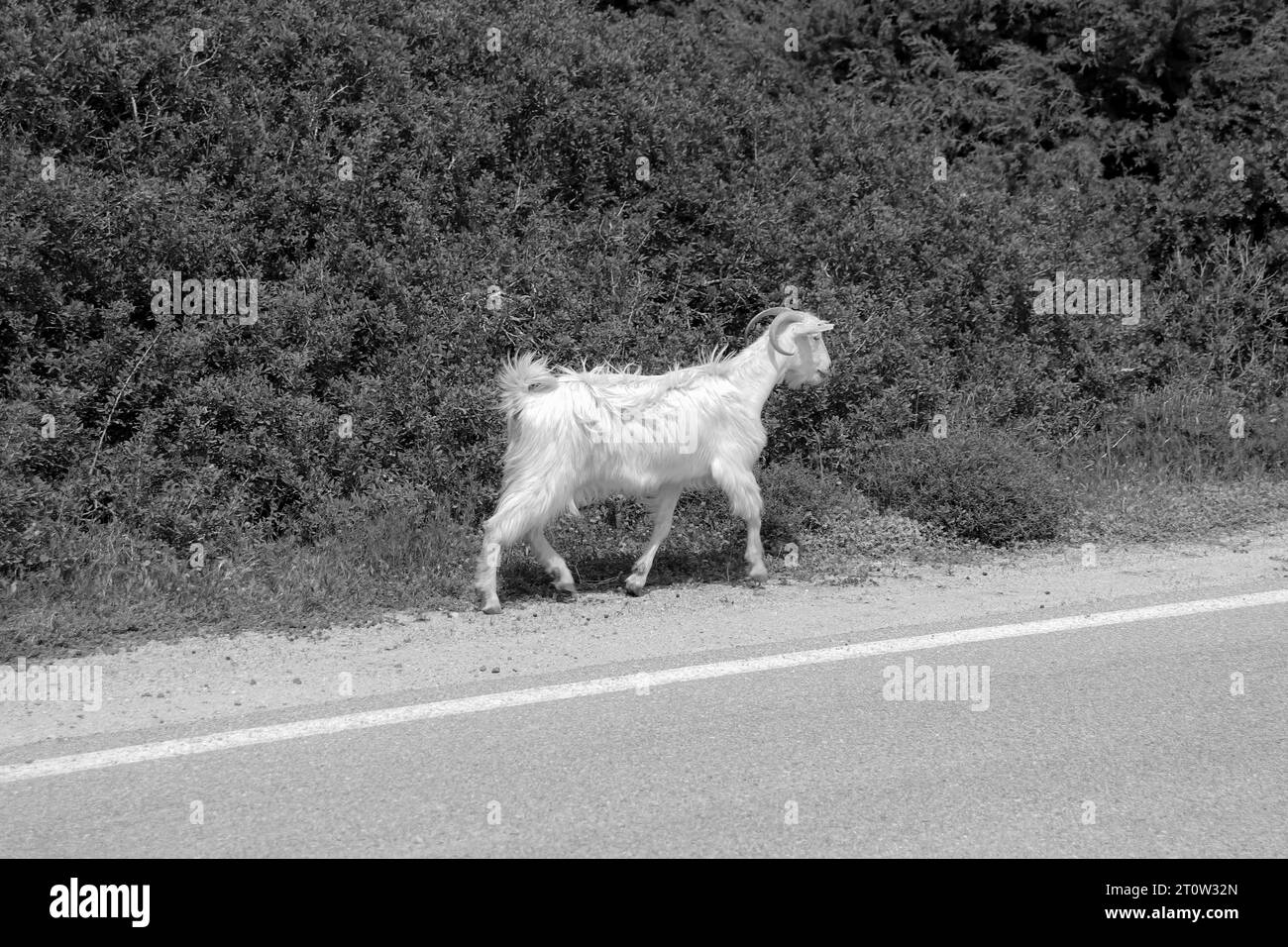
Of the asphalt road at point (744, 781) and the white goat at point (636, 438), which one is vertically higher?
the white goat at point (636, 438)

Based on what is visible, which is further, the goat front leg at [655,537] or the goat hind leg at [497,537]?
the goat front leg at [655,537]

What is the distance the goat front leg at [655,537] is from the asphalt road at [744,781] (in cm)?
166

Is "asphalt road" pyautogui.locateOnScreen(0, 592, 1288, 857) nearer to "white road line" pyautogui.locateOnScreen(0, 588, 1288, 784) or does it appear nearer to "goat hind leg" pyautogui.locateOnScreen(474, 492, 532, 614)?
"white road line" pyautogui.locateOnScreen(0, 588, 1288, 784)

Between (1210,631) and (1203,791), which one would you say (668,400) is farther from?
(1203,791)

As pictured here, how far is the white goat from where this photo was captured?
7.55 meters

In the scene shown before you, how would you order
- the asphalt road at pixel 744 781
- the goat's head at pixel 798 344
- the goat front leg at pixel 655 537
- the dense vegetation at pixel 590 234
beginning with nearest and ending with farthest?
the asphalt road at pixel 744 781 → the goat front leg at pixel 655 537 → the goat's head at pixel 798 344 → the dense vegetation at pixel 590 234

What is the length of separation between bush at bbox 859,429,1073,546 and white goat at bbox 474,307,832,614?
4.96 ft

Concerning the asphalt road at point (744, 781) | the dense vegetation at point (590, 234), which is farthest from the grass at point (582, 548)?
the asphalt road at point (744, 781)

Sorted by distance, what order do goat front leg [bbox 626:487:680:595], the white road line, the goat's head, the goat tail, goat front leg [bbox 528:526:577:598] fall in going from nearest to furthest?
1. the white road line
2. the goat tail
3. goat front leg [bbox 528:526:577:598]
4. goat front leg [bbox 626:487:680:595]
5. the goat's head

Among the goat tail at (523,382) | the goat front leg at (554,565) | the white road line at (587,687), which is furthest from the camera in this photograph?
the goat front leg at (554,565)

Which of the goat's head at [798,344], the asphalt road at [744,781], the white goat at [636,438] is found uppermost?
the goat's head at [798,344]

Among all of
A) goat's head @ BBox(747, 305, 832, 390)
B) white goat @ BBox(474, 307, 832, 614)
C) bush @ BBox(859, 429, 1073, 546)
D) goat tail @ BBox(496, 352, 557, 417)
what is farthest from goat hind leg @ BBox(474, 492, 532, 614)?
bush @ BBox(859, 429, 1073, 546)

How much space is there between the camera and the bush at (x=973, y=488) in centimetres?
931

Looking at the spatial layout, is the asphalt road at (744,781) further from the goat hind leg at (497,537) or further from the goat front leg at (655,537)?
the goat front leg at (655,537)
